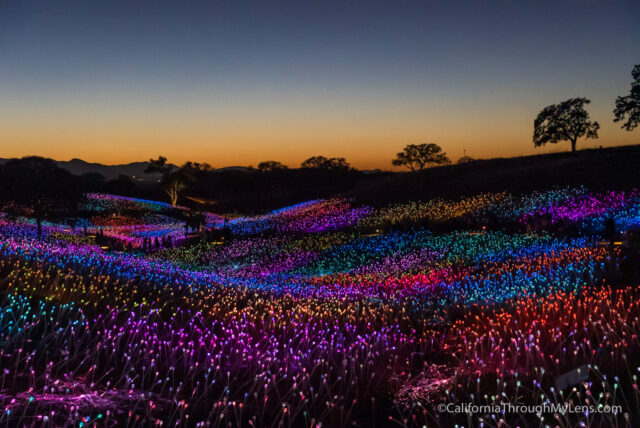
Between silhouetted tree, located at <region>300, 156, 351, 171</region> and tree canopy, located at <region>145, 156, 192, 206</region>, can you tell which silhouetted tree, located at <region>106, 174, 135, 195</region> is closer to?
tree canopy, located at <region>145, 156, 192, 206</region>

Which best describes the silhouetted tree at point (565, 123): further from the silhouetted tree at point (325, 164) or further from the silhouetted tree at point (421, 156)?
the silhouetted tree at point (325, 164)

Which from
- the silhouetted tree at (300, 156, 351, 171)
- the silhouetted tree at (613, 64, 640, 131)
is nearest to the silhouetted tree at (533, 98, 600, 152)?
the silhouetted tree at (613, 64, 640, 131)

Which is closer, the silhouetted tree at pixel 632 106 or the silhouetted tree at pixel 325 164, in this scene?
the silhouetted tree at pixel 632 106

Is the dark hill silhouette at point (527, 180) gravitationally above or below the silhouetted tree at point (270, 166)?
below

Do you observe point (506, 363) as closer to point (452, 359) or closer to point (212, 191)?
point (452, 359)

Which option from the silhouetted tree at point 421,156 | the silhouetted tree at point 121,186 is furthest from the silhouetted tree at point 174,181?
the silhouetted tree at point 421,156

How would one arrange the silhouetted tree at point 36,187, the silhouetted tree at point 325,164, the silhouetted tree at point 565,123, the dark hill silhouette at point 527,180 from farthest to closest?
the silhouetted tree at point 325,164 < the silhouetted tree at point 565,123 < the dark hill silhouette at point 527,180 < the silhouetted tree at point 36,187

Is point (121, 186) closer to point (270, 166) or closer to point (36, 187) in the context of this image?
point (270, 166)

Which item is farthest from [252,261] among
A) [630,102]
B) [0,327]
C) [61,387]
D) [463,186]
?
[630,102]
